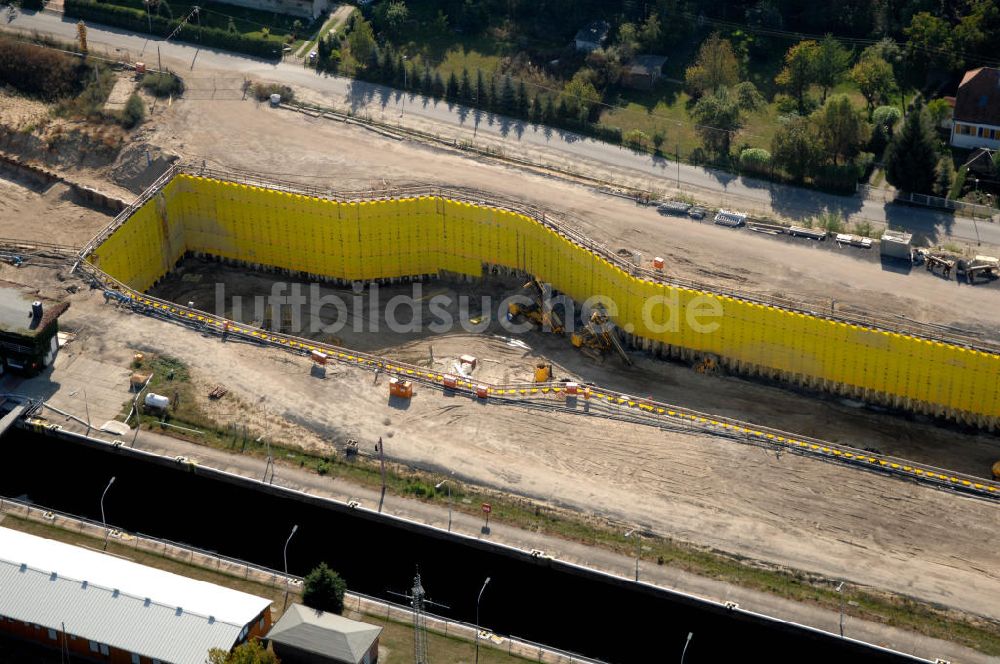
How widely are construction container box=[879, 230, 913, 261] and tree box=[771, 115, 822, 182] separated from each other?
43.4 feet

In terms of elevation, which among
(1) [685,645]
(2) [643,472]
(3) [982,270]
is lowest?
(1) [685,645]

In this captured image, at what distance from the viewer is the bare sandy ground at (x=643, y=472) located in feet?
286

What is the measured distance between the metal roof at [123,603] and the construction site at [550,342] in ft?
50.3

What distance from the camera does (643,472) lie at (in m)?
93.2

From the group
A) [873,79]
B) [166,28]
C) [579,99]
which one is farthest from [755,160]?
[166,28]

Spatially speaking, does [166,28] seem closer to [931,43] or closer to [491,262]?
[491,262]

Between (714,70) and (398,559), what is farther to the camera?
(714,70)

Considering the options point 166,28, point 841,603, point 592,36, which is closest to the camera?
point 841,603

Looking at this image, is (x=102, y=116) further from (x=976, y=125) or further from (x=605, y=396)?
(x=976, y=125)

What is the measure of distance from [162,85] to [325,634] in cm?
6614

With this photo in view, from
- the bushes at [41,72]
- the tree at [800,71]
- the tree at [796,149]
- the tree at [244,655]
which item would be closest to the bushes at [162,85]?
the bushes at [41,72]

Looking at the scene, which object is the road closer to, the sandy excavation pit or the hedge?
the hedge

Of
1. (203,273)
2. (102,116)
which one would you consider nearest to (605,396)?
(203,273)

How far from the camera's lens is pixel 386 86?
132750 millimetres
